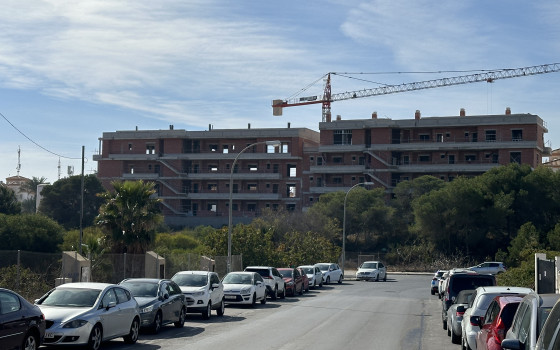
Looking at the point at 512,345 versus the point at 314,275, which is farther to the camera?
the point at 314,275

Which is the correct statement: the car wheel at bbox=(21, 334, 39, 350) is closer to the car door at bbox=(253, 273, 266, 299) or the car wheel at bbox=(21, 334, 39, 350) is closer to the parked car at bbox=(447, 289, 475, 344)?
the parked car at bbox=(447, 289, 475, 344)

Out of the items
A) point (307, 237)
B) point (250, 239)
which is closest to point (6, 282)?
point (250, 239)

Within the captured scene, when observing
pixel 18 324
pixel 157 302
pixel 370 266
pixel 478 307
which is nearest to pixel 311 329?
pixel 157 302

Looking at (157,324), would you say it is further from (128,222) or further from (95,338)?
(128,222)

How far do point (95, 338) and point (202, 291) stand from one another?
977 cm

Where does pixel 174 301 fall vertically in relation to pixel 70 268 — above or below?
below

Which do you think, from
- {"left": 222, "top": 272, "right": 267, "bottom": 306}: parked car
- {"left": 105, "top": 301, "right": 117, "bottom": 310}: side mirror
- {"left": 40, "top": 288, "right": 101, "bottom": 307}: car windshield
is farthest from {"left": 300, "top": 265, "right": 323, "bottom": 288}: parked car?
{"left": 40, "top": 288, "right": 101, "bottom": 307}: car windshield

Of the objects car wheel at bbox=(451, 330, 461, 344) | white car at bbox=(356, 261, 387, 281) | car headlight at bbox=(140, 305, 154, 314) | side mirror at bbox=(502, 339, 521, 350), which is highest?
side mirror at bbox=(502, 339, 521, 350)

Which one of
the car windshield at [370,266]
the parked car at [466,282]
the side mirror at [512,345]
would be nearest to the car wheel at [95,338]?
the side mirror at [512,345]

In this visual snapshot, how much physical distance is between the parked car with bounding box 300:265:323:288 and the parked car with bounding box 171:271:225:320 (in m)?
22.4

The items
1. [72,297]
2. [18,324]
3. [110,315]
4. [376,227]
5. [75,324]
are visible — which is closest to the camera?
[18,324]

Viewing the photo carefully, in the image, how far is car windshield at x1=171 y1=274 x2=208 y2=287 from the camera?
85.6 ft

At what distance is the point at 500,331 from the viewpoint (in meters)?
11.4

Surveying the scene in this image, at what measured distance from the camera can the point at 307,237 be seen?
A: 6544 centimetres
